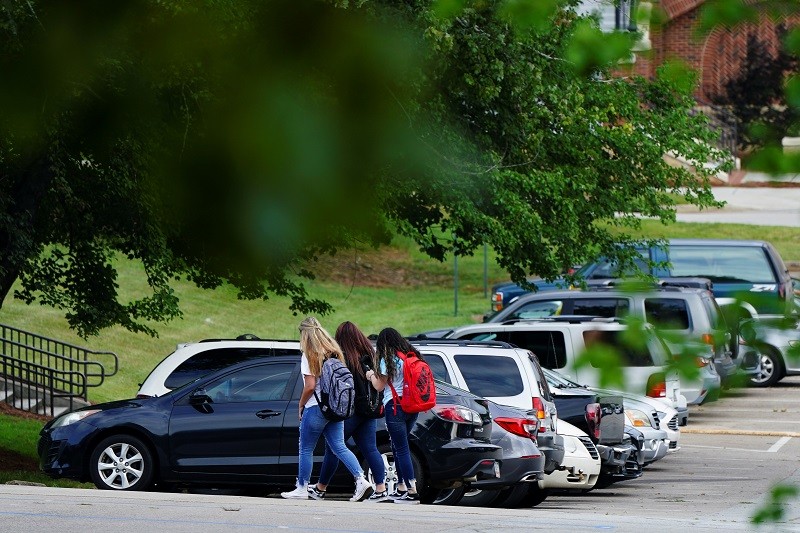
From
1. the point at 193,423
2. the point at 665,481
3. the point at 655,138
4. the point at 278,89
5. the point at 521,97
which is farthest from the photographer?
the point at 655,138

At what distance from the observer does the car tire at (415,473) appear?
429 inches

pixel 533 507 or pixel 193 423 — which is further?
pixel 533 507

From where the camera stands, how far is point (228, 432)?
11086 mm

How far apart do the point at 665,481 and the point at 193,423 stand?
18.0 feet

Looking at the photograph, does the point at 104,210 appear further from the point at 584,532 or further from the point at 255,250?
the point at 255,250

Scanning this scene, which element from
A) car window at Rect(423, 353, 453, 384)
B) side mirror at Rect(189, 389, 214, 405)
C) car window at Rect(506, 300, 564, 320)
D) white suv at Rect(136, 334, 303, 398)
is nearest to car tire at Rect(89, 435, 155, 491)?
side mirror at Rect(189, 389, 214, 405)

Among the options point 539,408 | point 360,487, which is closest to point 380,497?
point 360,487

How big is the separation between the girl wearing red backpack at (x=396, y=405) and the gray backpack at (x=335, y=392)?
13.1 inches

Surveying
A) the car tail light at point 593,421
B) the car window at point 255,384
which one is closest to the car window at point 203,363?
the car window at point 255,384

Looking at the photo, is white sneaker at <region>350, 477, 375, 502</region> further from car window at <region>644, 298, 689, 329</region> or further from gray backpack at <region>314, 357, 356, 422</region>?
car window at <region>644, 298, 689, 329</region>

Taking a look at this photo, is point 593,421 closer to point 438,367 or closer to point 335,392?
point 438,367

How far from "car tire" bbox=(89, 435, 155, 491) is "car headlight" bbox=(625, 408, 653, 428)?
16.5 feet

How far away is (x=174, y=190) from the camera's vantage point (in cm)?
171

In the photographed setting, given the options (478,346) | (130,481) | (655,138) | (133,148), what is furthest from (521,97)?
(133,148)
